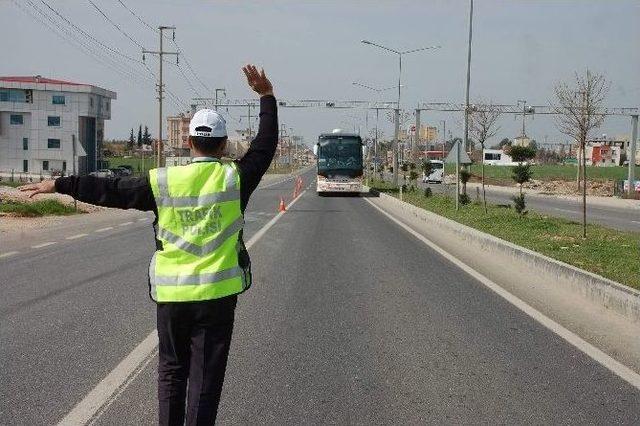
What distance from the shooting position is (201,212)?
3.72 m

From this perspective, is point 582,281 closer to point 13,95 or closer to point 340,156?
point 340,156

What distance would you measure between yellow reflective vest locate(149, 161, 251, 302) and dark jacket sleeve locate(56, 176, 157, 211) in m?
0.06

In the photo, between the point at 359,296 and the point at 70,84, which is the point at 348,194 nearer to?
the point at 359,296

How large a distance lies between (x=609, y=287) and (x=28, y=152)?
8191cm

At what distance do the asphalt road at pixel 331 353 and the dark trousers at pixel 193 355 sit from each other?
1.18 m

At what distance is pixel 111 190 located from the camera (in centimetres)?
377

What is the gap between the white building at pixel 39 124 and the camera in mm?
82812

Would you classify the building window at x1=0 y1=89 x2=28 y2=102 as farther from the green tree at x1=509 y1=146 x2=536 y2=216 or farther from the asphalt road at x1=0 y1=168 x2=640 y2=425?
the asphalt road at x1=0 y1=168 x2=640 y2=425

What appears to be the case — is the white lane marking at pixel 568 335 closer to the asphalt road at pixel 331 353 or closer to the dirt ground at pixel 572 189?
the asphalt road at pixel 331 353

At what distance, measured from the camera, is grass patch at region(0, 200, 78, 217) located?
2622 cm

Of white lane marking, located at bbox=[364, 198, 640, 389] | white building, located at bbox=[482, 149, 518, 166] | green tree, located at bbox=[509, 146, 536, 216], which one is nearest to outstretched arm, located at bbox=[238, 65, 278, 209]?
white lane marking, located at bbox=[364, 198, 640, 389]

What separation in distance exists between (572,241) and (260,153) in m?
14.7

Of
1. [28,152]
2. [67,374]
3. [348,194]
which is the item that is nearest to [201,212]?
[67,374]

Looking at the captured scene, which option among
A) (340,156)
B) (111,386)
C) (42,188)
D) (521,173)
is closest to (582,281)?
(111,386)
